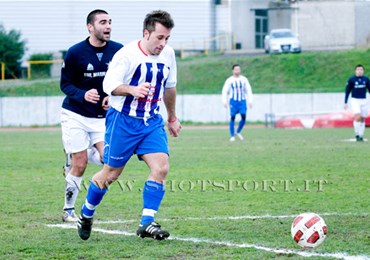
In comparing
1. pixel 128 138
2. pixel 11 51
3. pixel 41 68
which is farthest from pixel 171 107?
pixel 11 51

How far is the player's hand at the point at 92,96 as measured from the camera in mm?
7898

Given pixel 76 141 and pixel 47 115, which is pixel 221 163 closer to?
pixel 76 141

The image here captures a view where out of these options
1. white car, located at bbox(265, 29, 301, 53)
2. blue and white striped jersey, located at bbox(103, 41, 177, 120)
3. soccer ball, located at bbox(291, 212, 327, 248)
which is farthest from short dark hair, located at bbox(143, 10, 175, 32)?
white car, located at bbox(265, 29, 301, 53)

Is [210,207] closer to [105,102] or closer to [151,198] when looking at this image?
[105,102]

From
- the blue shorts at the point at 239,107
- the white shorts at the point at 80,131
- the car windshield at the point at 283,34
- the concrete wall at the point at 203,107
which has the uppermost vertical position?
the car windshield at the point at 283,34

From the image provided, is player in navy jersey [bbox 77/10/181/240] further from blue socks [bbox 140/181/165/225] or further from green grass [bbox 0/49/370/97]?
green grass [bbox 0/49/370/97]

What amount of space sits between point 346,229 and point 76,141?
3.00m

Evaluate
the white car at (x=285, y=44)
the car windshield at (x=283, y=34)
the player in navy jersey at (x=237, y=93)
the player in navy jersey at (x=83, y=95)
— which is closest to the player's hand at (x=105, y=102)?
the player in navy jersey at (x=83, y=95)

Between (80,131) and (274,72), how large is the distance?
36825 mm

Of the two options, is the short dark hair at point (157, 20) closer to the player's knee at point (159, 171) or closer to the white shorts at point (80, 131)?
the player's knee at point (159, 171)

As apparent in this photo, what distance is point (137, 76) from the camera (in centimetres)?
706

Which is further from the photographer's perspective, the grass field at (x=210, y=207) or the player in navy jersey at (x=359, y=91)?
the player in navy jersey at (x=359, y=91)

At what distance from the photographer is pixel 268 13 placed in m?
58.8

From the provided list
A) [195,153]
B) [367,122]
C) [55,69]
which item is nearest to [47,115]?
[55,69]
